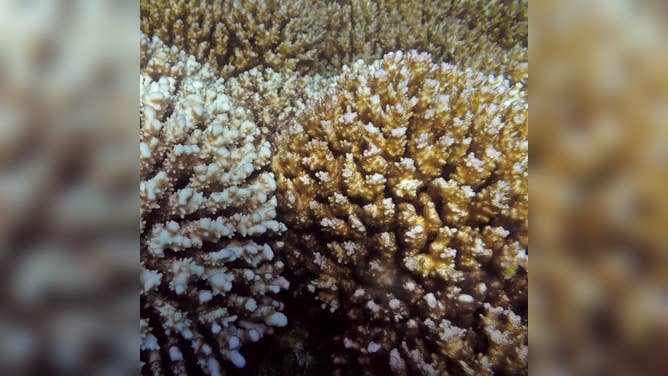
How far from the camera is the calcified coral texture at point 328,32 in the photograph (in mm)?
1383

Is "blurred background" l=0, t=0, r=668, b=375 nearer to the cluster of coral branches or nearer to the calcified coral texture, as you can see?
the cluster of coral branches

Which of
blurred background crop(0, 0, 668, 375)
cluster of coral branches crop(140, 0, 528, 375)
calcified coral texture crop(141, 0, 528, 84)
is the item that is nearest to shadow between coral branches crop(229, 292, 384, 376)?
cluster of coral branches crop(140, 0, 528, 375)

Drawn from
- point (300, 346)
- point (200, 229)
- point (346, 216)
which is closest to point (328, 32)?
point (346, 216)

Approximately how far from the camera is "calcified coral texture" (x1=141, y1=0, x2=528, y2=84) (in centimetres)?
138

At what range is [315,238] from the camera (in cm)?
120
